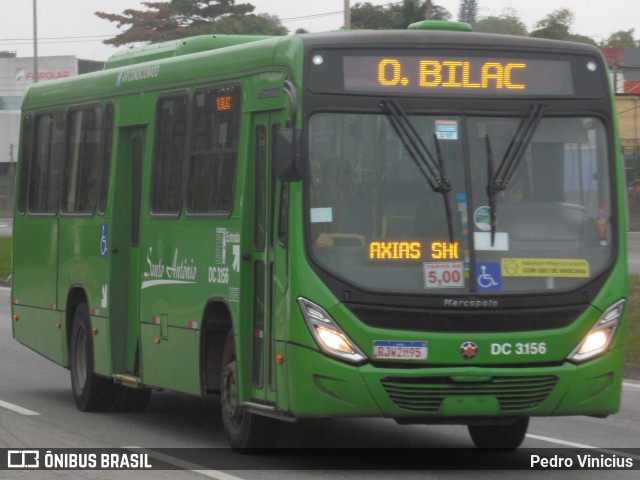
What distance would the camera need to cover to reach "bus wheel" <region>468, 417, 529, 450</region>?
11344 mm

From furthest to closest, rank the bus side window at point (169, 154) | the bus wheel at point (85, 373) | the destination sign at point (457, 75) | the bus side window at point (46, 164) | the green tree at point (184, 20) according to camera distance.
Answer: the green tree at point (184, 20) < the bus side window at point (46, 164) < the bus wheel at point (85, 373) < the bus side window at point (169, 154) < the destination sign at point (457, 75)

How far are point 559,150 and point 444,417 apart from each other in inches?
74.9

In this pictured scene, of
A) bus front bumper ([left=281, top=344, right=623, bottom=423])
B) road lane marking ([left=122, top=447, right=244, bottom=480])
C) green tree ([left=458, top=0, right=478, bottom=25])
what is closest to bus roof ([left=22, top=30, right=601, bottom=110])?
bus front bumper ([left=281, top=344, right=623, bottom=423])

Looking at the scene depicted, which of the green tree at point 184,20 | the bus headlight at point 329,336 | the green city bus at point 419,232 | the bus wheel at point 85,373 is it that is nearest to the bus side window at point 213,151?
the green city bus at point 419,232

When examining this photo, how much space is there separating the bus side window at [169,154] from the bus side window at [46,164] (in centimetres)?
291

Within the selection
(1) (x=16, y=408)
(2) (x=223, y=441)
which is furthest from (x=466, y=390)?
(1) (x=16, y=408)

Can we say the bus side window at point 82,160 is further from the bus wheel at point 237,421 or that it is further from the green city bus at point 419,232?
the bus wheel at point 237,421

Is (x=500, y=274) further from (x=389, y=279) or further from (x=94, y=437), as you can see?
(x=94, y=437)

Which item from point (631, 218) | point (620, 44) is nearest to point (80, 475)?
point (631, 218)

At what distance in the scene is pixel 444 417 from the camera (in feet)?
32.6

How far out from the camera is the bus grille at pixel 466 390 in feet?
32.3

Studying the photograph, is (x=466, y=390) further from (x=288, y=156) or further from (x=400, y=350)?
(x=288, y=156)

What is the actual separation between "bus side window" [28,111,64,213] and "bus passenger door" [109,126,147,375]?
1.90m

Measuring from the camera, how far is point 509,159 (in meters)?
10.2
